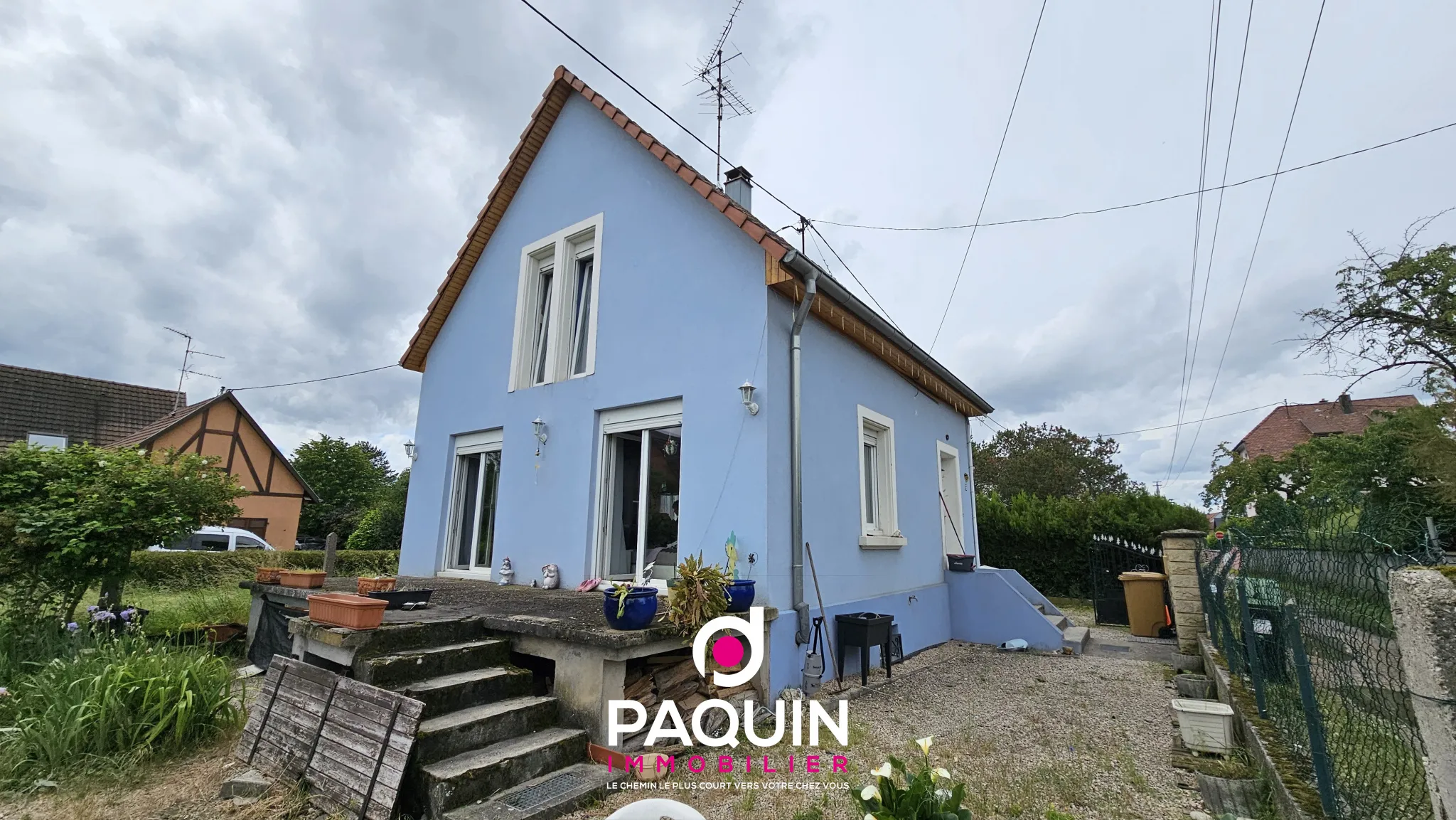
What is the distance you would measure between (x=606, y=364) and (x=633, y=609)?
3303 millimetres

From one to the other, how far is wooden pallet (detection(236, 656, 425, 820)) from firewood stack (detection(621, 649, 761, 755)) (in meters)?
1.35

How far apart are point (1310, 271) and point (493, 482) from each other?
18659 millimetres

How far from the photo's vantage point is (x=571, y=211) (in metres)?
7.45

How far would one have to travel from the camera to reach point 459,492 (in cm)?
812

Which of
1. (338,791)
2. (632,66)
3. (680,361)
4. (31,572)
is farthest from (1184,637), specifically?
(31,572)

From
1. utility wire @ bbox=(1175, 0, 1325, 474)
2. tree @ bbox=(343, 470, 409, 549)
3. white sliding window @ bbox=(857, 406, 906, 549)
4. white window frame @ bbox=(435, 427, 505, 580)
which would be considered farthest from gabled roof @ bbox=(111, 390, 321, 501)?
utility wire @ bbox=(1175, 0, 1325, 474)

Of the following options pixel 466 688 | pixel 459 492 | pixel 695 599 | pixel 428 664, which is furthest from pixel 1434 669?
pixel 459 492

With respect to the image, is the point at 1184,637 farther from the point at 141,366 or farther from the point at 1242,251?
the point at 141,366

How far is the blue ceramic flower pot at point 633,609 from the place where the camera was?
12.8ft

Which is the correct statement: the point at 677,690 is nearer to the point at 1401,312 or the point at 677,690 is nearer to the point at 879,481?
the point at 879,481

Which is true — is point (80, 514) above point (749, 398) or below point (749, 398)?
below

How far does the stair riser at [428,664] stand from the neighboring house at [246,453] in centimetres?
1834

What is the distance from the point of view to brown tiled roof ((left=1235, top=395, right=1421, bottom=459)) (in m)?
29.6

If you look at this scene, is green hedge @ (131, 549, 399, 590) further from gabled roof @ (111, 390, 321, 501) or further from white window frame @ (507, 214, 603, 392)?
→ gabled roof @ (111, 390, 321, 501)
